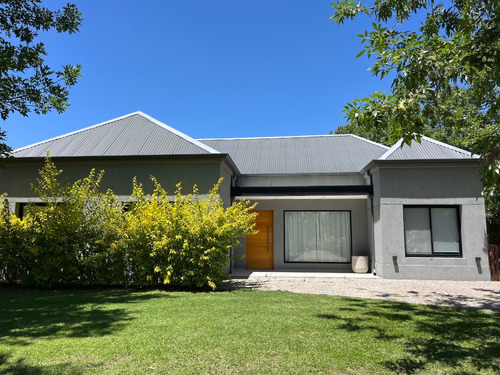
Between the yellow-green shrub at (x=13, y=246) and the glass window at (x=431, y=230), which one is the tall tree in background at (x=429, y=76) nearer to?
the glass window at (x=431, y=230)

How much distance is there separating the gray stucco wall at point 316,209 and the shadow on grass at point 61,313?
24.5 ft

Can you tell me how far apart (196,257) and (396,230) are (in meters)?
7.27

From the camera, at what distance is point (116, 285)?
34.7ft

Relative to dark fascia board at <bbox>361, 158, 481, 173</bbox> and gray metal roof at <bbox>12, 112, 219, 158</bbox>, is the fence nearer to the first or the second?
dark fascia board at <bbox>361, 158, 481, 173</bbox>

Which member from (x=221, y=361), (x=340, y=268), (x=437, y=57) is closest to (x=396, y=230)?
(x=340, y=268)

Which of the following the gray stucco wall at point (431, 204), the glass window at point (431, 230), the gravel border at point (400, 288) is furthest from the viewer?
the glass window at point (431, 230)

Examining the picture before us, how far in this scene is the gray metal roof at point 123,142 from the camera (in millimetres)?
12594

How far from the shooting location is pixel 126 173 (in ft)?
41.1

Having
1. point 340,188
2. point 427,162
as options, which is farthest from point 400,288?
point 427,162

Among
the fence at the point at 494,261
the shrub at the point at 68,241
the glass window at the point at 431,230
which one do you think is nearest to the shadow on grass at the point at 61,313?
the shrub at the point at 68,241

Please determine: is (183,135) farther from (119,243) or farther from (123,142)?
(119,243)

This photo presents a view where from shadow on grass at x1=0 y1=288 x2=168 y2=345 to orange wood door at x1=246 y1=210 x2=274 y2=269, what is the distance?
6.87 metres

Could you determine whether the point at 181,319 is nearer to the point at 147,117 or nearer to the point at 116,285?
the point at 116,285

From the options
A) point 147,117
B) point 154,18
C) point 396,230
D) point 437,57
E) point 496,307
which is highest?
point 154,18
